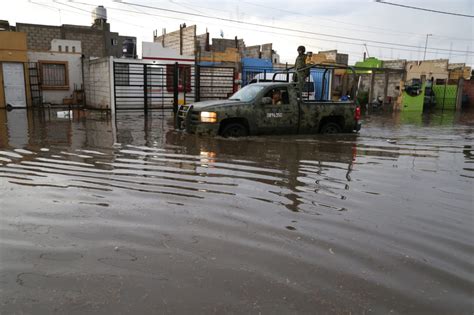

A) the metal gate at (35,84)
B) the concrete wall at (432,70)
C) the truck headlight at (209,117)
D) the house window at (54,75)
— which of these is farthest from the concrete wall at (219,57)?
the concrete wall at (432,70)

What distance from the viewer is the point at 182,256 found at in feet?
12.0

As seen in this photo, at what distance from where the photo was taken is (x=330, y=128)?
1232 cm

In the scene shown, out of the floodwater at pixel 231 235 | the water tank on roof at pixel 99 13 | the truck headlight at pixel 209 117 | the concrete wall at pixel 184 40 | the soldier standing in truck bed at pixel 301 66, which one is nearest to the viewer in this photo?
the floodwater at pixel 231 235

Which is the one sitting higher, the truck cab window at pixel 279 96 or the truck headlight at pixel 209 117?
the truck cab window at pixel 279 96

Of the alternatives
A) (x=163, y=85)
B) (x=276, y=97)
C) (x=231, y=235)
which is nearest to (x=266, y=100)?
(x=276, y=97)

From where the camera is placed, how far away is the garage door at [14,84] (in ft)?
72.8

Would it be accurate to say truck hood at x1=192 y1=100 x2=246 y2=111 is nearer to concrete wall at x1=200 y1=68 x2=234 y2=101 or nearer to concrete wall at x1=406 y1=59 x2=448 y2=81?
concrete wall at x1=200 y1=68 x2=234 y2=101

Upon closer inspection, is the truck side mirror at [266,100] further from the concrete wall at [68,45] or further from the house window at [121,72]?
the concrete wall at [68,45]

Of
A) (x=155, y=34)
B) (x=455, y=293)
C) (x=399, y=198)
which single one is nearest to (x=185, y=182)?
(x=399, y=198)

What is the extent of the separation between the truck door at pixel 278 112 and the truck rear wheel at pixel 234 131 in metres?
0.41

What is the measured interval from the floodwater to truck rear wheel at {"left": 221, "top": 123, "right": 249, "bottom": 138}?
2.61 metres

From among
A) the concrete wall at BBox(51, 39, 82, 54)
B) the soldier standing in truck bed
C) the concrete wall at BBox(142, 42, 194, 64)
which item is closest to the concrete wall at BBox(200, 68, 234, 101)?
the concrete wall at BBox(142, 42, 194, 64)

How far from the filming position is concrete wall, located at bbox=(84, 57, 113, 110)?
20591mm

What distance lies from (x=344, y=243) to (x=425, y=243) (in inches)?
31.8
